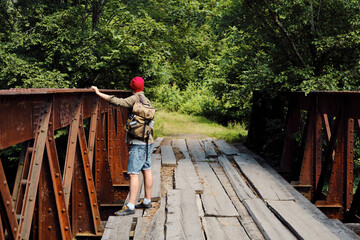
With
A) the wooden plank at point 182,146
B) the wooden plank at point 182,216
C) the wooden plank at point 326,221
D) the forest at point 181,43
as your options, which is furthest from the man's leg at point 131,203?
the forest at point 181,43

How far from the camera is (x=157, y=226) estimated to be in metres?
4.32

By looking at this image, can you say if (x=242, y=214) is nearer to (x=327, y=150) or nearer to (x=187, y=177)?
(x=327, y=150)

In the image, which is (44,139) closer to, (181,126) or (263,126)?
(263,126)

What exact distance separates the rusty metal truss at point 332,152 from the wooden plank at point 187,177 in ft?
5.82

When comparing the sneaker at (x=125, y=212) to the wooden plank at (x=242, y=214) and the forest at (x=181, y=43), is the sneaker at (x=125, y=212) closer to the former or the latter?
the wooden plank at (x=242, y=214)

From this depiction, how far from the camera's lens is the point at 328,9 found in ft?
30.5

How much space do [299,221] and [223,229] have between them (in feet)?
2.81

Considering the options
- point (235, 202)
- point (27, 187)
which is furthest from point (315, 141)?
point (27, 187)

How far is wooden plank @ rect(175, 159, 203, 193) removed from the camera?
6.04m

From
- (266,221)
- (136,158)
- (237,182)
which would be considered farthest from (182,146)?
(266,221)

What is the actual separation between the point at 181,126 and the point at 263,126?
662 centimetres

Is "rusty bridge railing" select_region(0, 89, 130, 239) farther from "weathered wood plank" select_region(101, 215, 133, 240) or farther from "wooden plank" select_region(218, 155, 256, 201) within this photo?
"wooden plank" select_region(218, 155, 256, 201)

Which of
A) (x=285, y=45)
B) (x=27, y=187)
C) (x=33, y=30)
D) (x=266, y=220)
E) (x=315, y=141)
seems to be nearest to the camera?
(x=27, y=187)

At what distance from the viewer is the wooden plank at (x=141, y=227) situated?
13.4 feet
